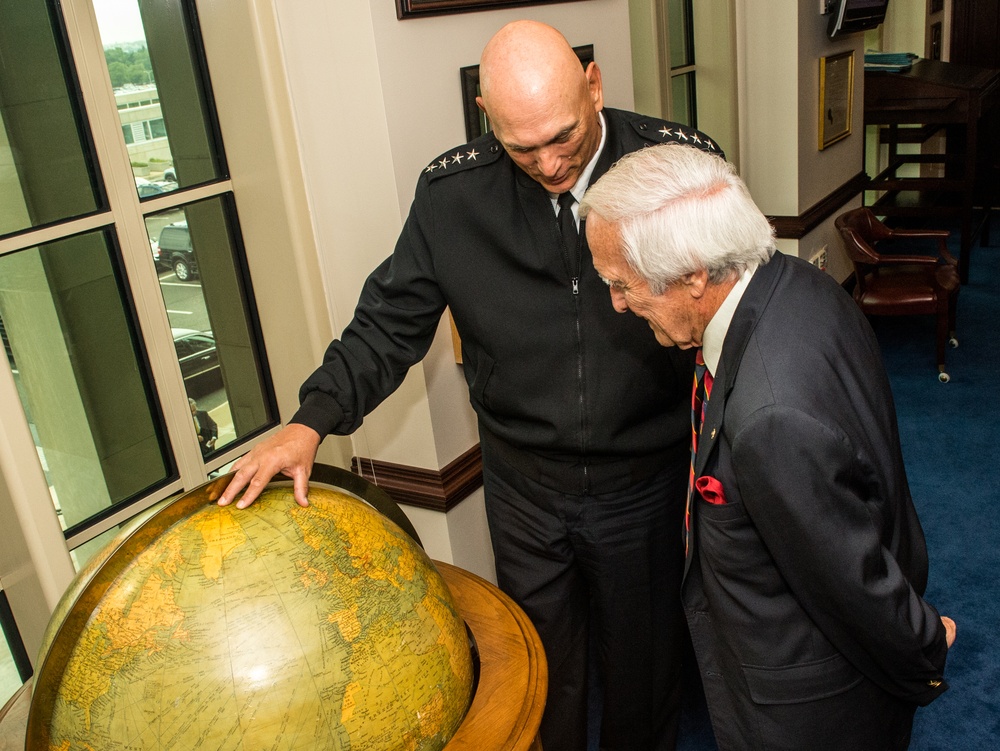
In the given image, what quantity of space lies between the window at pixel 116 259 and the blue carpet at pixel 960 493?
1.71m

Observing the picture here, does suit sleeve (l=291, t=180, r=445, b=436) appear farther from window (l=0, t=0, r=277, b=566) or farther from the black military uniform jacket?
window (l=0, t=0, r=277, b=566)

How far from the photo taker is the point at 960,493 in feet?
12.7

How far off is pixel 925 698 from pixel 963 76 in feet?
19.9

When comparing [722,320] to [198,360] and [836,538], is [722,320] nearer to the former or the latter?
[836,538]

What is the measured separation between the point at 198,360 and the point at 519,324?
0.89 meters

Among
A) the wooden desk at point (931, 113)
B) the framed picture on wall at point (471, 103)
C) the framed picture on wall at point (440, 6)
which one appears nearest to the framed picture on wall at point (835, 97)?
the wooden desk at point (931, 113)

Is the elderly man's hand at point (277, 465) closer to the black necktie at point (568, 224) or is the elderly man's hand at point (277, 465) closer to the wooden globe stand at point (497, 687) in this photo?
the wooden globe stand at point (497, 687)

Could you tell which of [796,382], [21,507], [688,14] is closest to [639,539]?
[796,382]

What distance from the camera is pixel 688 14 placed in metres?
4.59

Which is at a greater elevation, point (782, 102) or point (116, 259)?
point (116, 259)

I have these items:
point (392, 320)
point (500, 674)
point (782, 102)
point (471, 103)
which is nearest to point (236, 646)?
point (500, 674)

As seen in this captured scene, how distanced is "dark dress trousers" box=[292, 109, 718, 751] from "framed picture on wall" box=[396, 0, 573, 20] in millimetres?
392

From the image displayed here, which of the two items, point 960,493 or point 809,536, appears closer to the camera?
point 809,536

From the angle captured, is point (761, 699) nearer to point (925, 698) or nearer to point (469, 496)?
Result: point (925, 698)
